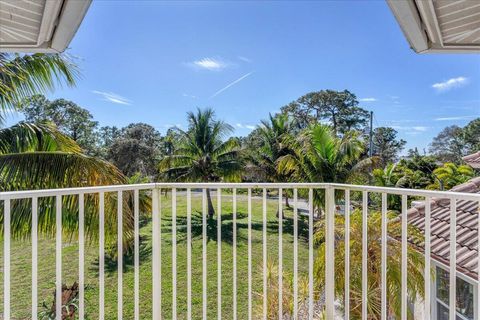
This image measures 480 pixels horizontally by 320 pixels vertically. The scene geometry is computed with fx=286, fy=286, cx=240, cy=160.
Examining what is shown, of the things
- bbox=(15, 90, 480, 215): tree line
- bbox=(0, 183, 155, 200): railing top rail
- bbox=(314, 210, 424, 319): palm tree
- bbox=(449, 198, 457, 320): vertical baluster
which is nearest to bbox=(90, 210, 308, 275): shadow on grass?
bbox=(15, 90, 480, 215): tree line

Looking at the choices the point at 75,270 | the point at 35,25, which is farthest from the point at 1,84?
the point at 75,270

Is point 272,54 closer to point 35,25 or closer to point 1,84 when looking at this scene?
point 1,84

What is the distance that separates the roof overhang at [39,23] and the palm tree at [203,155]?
1274 cm

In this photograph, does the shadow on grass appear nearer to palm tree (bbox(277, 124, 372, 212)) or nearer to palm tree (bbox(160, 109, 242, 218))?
palm tree (bbox(160, 109, 242, 218))

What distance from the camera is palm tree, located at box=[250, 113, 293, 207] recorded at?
15.2 metres

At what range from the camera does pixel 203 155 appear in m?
14.4

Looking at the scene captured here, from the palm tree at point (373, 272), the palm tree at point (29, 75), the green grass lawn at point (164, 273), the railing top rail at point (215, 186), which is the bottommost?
the green grass lawn at point (164, 273)

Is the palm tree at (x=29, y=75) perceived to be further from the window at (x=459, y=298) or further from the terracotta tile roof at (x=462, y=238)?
the window at (x=459, y=298)

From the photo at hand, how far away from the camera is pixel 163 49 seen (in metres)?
16.7

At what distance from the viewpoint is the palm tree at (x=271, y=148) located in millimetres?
15219

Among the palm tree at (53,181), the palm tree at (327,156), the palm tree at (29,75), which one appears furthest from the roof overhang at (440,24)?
the palm tree at (327,156)

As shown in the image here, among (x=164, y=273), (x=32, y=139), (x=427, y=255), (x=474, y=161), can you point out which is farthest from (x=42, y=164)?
(x=164, y=273)

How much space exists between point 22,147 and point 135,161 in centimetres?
1626

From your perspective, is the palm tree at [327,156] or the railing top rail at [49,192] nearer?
the railing top rail at [49,192]
